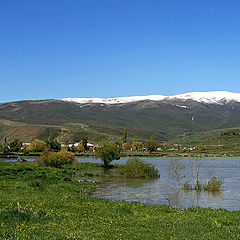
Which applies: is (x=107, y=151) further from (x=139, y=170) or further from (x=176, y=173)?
(x=176, y=173)

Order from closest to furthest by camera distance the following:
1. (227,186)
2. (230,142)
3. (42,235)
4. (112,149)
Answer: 1. (42,235)
2. (227,186)
3. (112,149)
4. (230,142)

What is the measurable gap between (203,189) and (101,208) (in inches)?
850

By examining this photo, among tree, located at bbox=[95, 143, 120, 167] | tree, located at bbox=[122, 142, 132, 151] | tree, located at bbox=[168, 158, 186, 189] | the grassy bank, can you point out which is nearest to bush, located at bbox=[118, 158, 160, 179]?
tree, located at bbox=[168, 158, 186, 189]

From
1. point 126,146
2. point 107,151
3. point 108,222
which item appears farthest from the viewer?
point 126,146

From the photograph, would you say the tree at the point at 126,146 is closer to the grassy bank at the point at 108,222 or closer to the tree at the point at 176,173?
the tree at the point at 176,173

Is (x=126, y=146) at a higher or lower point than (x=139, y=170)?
lower

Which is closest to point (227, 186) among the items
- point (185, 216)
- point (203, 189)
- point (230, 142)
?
point (203, 189)

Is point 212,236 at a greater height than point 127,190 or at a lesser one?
greater

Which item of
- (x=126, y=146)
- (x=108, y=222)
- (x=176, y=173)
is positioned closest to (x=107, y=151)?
(x=176, y=173)

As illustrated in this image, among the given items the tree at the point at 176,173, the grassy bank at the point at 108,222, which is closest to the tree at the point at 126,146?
the tree at the point at 176,173

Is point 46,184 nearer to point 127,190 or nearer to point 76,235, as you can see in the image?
point 127,190

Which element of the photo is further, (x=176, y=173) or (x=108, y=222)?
(x=176, y=173)

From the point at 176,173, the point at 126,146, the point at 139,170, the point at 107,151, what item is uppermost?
the point at 107,151

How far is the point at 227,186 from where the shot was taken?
1852 inches
